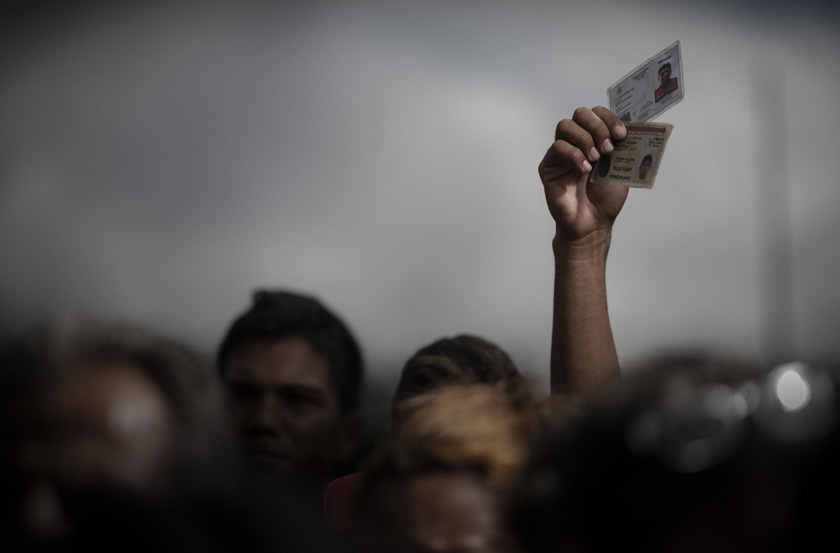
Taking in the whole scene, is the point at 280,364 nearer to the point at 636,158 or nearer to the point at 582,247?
the point at 582,247

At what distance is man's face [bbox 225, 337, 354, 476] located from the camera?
2088 mm

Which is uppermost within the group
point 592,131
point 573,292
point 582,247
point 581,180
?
point 592,131

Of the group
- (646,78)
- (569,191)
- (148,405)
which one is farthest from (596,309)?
(148,405)

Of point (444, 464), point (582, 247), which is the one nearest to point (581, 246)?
point (582, 247)

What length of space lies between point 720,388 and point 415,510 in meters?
0.68

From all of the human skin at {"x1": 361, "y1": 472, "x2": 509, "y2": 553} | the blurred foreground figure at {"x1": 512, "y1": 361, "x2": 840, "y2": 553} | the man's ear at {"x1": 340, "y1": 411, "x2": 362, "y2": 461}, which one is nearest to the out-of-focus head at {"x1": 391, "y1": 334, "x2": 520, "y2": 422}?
the man's ear at {"x1": 340, "y1": 411, "x2": 362, "y2": 461}

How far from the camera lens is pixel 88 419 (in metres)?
0.83

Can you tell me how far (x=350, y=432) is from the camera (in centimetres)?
234

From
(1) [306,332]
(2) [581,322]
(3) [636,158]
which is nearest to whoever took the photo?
(2) [581,322]

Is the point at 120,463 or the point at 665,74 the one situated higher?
the point at 665,74

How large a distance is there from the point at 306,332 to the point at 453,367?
0.46m

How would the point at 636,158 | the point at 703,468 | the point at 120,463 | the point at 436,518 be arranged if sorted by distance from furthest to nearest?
the point at 636,158, the point at 436,518, the point at 120,463, the point at 703,468

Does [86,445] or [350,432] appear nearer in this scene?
[86,445]

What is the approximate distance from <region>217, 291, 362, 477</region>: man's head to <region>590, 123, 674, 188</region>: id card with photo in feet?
3.06
